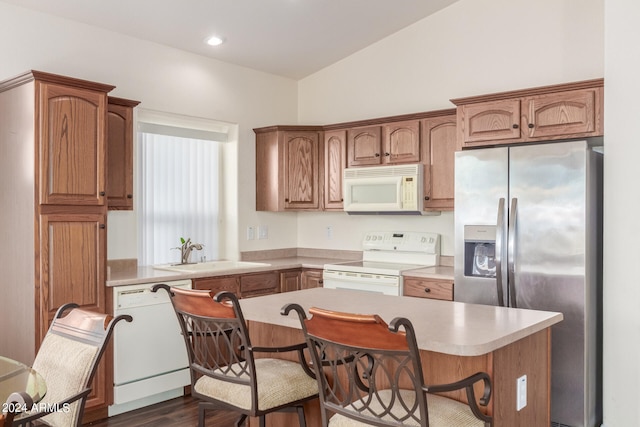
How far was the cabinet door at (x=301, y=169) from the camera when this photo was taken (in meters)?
5.12

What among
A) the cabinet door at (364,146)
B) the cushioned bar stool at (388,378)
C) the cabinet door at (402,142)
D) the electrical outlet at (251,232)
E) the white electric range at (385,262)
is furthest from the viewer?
the electrical outlet at (251,232)

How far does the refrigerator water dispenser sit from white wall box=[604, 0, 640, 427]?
0.68 metres

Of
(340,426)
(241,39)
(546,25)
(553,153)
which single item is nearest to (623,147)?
(553,153)

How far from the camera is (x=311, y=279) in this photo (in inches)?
192

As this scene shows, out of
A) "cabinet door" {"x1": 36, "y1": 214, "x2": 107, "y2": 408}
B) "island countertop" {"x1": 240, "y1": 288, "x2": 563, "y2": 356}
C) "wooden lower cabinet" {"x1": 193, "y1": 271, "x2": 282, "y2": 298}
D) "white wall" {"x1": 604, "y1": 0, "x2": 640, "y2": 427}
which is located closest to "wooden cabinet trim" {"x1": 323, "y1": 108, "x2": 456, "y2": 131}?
"white wall" {"x1": 604, "y1": 0, "x2": 640, "y2": 427}

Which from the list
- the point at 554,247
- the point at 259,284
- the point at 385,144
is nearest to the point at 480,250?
the point at 554,247

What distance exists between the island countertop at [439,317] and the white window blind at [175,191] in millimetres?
2034

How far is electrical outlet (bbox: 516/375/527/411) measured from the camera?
2.15 metres

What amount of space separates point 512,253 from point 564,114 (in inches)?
37.2

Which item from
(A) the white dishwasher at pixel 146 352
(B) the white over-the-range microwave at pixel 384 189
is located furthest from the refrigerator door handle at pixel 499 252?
(A) the white dishwasher at pixel 146 352

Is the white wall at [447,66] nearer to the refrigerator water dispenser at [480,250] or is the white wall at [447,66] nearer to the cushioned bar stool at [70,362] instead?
the refrigerator water dispenser at [480,250]

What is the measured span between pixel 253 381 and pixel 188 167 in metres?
3.13

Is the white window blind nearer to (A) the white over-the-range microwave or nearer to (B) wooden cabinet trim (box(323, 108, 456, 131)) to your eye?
(B) wooden cabinet trim (box(323, 108, 456, 131))

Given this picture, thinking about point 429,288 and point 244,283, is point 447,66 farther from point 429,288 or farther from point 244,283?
point 244,283
